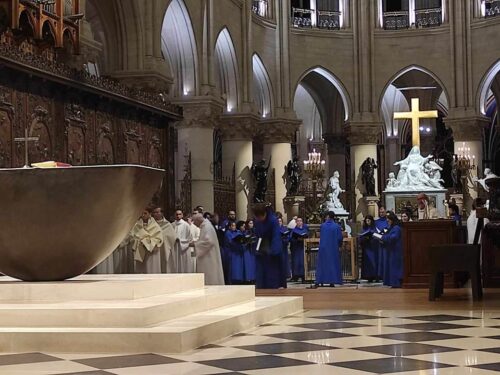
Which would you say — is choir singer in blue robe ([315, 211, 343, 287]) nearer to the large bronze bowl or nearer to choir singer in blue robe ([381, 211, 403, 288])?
Result: choir singer in blue robe ([381, 211, 403, 288])

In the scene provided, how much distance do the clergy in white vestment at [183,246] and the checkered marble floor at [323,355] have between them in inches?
311

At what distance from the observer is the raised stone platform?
6.97 metres

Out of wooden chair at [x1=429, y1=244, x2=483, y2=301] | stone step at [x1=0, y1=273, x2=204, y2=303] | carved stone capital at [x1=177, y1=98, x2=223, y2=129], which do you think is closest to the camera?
stone step at [x1=0, y1=273, x2=204, y2=303]

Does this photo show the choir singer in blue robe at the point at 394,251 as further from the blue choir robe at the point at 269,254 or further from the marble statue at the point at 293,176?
the marble statue at the point at 293,176

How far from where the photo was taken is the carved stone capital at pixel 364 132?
3569 cm

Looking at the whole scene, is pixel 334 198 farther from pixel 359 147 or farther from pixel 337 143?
pixel 337 143

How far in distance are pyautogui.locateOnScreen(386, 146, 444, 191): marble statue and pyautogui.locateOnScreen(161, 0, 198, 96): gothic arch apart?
6835 mm

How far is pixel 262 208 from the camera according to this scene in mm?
14375

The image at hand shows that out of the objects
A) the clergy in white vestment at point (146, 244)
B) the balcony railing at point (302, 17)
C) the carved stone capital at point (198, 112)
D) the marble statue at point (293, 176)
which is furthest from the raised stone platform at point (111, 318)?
the balcony railing at point (302, 17)

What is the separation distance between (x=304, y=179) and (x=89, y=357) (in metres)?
29.3

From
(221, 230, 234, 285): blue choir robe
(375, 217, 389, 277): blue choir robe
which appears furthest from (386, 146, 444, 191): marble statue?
(221, 230, 234, 285): blue choir robe

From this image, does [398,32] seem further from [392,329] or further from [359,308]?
[392,329]

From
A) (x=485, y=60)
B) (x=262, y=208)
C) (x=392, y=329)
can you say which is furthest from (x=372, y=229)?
(x=485, y=60)

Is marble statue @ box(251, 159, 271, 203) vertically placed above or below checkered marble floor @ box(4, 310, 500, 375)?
above
